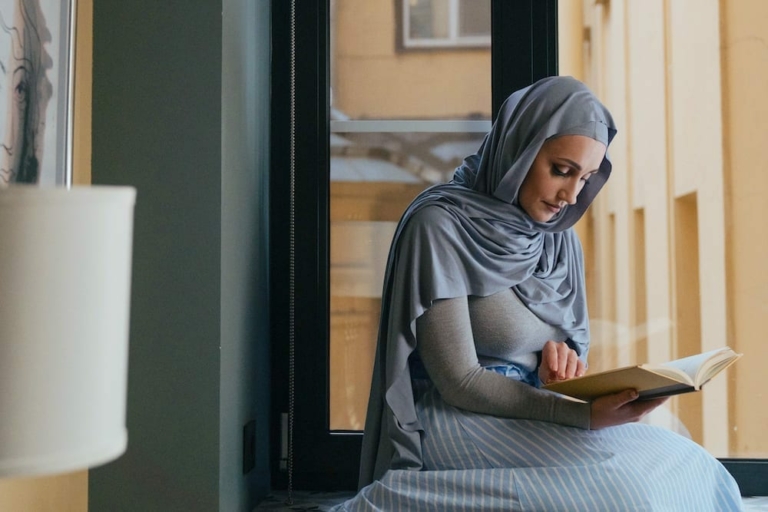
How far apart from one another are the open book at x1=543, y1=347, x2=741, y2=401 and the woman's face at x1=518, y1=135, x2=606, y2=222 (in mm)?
439

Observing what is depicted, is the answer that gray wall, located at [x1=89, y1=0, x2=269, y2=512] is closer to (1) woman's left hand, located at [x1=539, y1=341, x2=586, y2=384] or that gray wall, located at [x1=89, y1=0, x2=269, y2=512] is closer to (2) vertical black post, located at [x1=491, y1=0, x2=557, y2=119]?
(1) woman's left hand, located at [x1=539, y1=341, x2=586, y2=384]

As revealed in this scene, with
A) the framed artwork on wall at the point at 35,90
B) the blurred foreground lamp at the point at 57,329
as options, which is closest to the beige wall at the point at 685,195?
the framed artwork on wall at the point at 35,90

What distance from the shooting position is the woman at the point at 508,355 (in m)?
1.59

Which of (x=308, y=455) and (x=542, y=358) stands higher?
(x=542, y=358)

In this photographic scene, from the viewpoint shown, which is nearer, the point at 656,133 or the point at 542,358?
the point at 542,358

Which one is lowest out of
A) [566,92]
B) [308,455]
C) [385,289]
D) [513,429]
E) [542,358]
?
[308,455]

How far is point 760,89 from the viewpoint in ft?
7.77

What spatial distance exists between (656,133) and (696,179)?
170 millimetres

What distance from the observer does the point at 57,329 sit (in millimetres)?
678

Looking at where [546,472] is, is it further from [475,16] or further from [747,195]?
[475,16]

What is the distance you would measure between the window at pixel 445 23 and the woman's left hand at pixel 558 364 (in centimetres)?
101

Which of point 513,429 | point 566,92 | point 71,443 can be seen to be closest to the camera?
point 71,443

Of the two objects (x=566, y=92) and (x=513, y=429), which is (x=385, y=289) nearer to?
(x=513, y=429)

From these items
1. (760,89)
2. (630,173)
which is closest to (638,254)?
(630,173)
